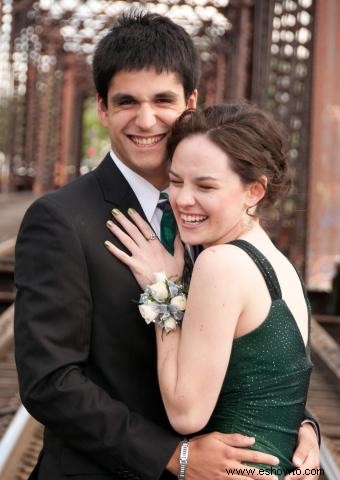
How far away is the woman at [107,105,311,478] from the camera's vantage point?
1938mm

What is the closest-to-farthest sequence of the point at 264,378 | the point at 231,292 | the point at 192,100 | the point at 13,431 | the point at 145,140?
the point at 231,292 < the point at 264,378 < the point at 145,140 < the point at 192,100 < the point at 13,431

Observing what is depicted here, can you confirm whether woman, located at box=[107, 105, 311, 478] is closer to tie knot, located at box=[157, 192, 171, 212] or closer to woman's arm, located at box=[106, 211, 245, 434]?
woman's arm, located at box=[106, 211, 245, 434]

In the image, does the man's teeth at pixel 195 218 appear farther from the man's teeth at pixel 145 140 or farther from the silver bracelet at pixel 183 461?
the silver bracelet at pixel 183 461

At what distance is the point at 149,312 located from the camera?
199 centimetres

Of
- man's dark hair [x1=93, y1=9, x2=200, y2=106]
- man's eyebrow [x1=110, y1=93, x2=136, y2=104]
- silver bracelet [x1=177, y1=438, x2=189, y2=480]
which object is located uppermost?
man's dark hair [x1=93, y1=9, x2=200, y2=106]

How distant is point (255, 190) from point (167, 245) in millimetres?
299

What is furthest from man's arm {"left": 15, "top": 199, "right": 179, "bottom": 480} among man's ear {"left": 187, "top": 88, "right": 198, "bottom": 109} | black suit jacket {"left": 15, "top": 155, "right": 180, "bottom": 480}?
man's ear {"left": 187, "top": 88, "right": 198, "bottom": 109}

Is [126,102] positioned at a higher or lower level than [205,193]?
higher

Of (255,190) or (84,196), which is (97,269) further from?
(255,190)

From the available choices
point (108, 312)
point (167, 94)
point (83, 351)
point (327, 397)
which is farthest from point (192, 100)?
point (327, 397)

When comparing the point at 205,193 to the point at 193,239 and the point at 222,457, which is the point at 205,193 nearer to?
the point at 193,239

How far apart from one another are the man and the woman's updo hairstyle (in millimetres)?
129

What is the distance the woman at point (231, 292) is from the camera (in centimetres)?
194

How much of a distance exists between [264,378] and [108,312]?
16.9 inches
